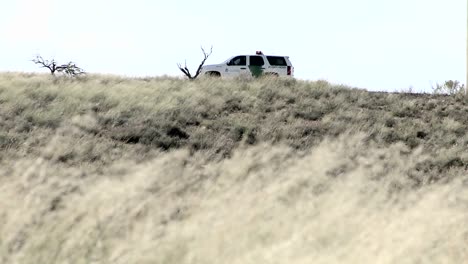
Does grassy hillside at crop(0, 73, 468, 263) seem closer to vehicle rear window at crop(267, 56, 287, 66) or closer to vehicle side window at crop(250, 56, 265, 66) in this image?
vehicle side window at crop(250, 56, 265, 66)

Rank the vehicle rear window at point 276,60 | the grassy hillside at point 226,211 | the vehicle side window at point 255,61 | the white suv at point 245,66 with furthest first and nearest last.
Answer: the vehicle rear window at point 276,60
the vehicle side window at point 255,61
the white suv at point 245,66
the grassy hillside at point 226,211

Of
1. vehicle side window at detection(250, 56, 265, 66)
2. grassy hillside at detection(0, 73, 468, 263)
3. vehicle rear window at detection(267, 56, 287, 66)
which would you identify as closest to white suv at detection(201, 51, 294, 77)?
vehicle side window at detection(250, 56, 265, 66)

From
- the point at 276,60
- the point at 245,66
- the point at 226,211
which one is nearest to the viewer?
the point at 226,211

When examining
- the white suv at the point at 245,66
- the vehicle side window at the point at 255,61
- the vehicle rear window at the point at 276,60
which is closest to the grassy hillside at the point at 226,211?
the white suv at the point at 245,66

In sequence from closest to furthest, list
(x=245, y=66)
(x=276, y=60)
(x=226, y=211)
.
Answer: (x=226, y=211) → (x=245, y=66) → (x=276, y=60)

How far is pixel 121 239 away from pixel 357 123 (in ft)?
41.4

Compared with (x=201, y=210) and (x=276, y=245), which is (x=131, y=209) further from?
(x=276, y=245)

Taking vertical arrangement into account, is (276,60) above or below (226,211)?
above

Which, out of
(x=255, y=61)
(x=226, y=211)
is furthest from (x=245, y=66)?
(x=226, y=211)

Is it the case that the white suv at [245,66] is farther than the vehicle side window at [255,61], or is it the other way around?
the vehicle side window at [255,61]

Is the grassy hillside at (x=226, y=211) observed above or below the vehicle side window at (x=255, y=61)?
below

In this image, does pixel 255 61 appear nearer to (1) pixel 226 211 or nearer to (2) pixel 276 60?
(2) pixel 276 60

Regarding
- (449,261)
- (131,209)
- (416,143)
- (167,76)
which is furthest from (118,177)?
(167,76)

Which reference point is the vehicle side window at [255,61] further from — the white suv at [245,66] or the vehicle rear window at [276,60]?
the vehicle rear window at [276,60]
